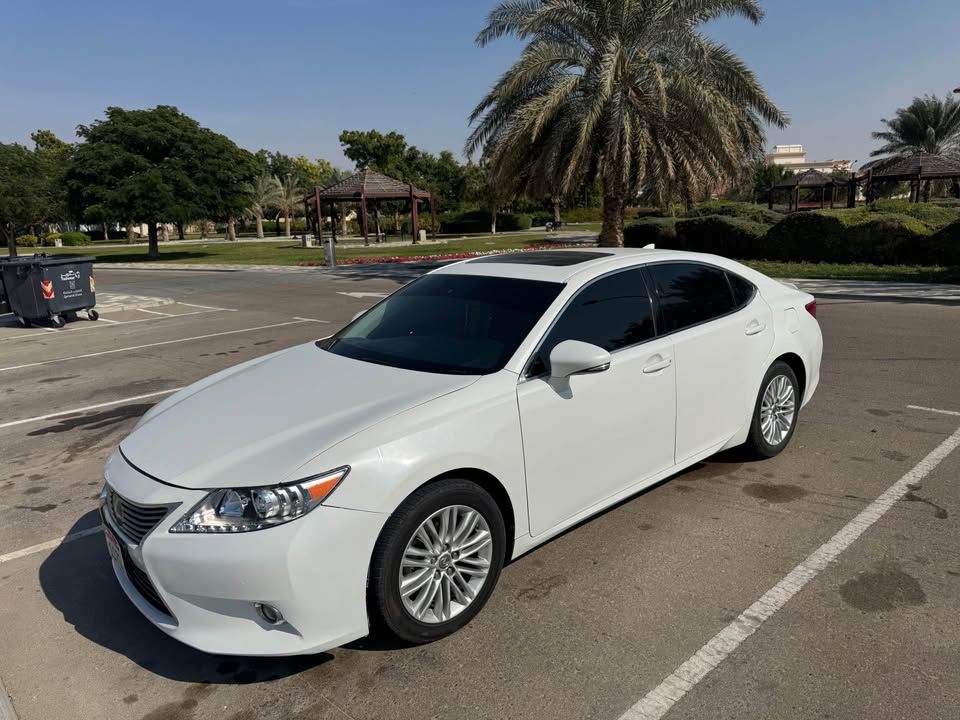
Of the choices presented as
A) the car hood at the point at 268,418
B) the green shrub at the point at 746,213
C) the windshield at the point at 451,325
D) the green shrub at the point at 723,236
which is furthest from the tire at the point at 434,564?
the green shrub at the point at 746,213

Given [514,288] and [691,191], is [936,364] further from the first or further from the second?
[691,191]

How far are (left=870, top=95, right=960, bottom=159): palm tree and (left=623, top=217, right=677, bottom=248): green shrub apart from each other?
33.0 m

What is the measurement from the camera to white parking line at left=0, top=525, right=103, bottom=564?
4152 mm

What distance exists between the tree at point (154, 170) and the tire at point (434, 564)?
36568mm

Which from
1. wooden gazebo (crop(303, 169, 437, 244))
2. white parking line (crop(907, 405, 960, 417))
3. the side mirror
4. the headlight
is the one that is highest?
wooden gazebo (crop(303, 169, 437, 244))

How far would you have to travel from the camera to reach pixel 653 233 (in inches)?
1011

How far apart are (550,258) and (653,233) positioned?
2229 cm

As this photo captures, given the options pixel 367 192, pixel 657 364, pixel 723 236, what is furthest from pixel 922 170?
pixel 657 364

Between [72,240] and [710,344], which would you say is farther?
[72,240]

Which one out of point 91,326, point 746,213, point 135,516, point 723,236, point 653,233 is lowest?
point 91,326

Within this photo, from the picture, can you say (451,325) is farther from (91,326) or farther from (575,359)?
(91,326)

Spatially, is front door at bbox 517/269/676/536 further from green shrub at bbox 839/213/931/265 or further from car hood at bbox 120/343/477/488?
green shrub at bbox 839/213/931/265

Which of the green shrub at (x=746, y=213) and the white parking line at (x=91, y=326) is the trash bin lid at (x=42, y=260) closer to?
the white parking line at (x=91, y=326)

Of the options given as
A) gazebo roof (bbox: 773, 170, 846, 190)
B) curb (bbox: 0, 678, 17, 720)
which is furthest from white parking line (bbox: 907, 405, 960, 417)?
gazebo roof (bbox: 773, 170, 846, 190)
